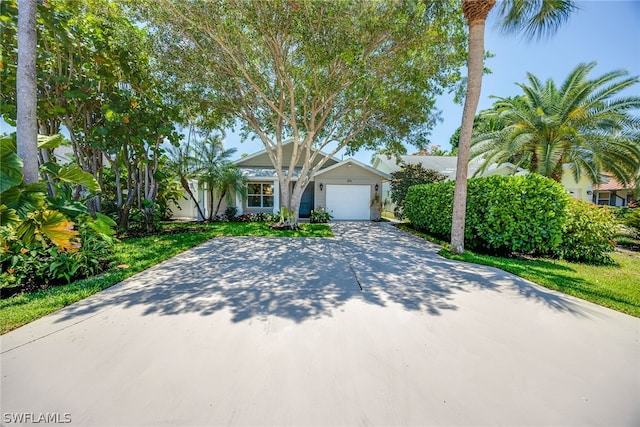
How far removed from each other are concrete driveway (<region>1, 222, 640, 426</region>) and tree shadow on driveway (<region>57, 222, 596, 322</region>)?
0.14 ft

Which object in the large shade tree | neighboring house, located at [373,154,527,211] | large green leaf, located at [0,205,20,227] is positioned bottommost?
large green leaf, located at [0,205,20,227]

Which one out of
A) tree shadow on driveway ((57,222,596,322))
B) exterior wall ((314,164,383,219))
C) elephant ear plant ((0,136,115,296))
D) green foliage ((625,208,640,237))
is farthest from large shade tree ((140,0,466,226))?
green foliage ((625,208,640,237))

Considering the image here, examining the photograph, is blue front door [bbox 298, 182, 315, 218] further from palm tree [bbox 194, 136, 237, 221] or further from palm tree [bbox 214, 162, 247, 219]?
palm tree [bbox 194, 136, 237, 221]

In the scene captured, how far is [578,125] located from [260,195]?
15.4 metres

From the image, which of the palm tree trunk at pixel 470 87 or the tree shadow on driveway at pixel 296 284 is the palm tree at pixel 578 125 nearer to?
the palm tree trunk at pixel 470 87

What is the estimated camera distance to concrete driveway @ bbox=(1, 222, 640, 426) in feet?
6.04

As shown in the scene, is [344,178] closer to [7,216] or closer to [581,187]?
[7,216]

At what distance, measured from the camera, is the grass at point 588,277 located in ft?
12.8

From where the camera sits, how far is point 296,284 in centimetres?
441

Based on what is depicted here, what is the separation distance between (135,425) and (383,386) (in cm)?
180

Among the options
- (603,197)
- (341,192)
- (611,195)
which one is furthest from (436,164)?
(611,195)

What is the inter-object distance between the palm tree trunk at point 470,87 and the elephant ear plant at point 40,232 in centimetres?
780

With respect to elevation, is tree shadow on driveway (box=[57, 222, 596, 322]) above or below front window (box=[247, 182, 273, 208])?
below

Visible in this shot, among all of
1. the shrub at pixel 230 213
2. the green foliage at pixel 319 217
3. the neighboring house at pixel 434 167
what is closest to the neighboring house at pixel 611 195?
the neighboring house at pixel 434 167
